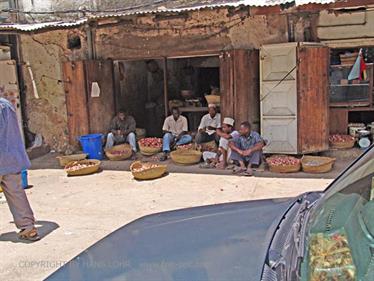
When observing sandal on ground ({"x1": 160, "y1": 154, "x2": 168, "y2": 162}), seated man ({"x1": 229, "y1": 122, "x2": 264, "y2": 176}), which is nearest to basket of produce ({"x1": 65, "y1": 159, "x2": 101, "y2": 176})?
sandal on ground ({"x1": 160, "y1": 154, "x2": 168, "y2": 162})

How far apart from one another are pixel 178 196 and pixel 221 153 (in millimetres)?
1917

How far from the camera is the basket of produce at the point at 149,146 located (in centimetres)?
880

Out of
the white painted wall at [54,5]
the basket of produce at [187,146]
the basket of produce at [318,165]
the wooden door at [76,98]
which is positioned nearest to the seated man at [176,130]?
the basket of produce at [187,146]

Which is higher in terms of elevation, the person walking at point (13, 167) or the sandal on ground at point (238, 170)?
the person walking at point (13, 167)

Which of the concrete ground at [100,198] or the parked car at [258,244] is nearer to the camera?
the parked car at [258,244]

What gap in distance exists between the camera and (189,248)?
1768 mm

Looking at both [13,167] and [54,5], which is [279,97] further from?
[54,5]

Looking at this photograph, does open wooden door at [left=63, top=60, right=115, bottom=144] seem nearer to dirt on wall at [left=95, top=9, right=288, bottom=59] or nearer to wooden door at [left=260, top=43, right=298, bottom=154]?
dirt on wall at [left=95, top=9, right=288, bottom=59]

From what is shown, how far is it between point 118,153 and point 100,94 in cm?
148

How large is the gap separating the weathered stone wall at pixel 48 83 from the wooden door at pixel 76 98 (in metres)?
0.34

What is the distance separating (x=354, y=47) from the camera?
7.61 m

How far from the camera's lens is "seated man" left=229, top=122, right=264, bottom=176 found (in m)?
7.30

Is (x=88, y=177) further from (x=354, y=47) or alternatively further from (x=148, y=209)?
(x=354, y=47)

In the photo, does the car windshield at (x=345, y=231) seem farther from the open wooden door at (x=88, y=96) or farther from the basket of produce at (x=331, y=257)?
the open wooden door at (x=88, y=96)
